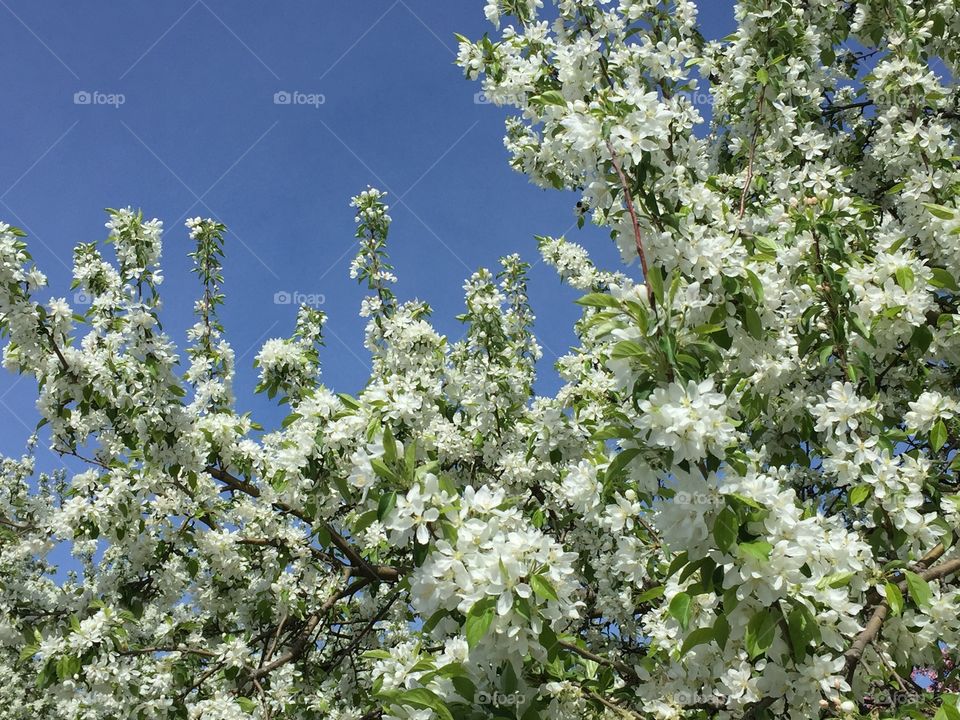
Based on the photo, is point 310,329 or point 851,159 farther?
point 310,329

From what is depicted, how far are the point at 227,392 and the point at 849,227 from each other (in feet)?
17.0

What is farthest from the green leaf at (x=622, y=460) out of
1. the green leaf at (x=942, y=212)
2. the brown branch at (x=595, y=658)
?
the green leaf at (x=942, y=212)

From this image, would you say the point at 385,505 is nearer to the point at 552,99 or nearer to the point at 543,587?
the point at 543,587

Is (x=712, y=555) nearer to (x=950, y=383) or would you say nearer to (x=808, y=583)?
(x=808, y=583)

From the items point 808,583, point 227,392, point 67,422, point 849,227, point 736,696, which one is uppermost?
point 227,392

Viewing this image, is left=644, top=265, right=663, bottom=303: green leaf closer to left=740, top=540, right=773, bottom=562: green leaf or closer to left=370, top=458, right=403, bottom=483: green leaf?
left=740, top=540, right=773, bottom=562: green leaf

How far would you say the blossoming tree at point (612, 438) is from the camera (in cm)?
227

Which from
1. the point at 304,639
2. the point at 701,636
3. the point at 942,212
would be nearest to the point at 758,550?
the point at 701,636

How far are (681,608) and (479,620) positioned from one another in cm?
65

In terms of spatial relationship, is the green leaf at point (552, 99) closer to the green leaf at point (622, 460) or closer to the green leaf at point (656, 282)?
the green leaf at point (656, 282)

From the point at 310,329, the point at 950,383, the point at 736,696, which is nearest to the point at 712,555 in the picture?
the point at 736,696

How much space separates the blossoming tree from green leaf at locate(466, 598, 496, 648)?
0.03 feet

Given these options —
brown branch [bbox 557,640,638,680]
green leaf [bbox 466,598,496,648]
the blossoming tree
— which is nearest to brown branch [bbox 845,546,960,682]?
the blossoming tree

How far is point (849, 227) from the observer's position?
3539mm
